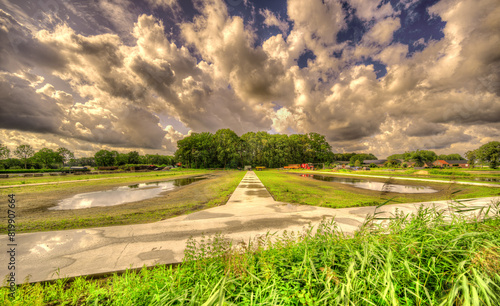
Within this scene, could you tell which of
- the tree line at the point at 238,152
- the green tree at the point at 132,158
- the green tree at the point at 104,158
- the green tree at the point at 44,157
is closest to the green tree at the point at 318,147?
the tree line at the point at 238,152

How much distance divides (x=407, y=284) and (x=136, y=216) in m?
8.73

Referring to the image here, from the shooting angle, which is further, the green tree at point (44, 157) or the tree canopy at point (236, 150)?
the green tree at point (44, 157)

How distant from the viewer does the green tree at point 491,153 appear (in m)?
46.1

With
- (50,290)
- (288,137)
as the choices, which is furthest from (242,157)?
(50,290)

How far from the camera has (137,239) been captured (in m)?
4.79

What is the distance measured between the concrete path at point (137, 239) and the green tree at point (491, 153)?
76.4 metres

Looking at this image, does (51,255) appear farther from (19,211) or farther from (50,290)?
(19,211)

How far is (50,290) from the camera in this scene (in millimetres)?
2871

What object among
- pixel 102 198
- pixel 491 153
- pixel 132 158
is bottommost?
pixel 102 198

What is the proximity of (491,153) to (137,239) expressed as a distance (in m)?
85.8

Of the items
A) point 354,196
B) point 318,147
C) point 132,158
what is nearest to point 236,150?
point 318,147

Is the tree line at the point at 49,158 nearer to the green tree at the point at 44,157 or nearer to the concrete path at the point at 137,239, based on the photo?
the green tree at the point at 44,157

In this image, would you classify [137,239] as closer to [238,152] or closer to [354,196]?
[354,196]

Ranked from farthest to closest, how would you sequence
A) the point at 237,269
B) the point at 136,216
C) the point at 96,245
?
the point at 136,216 → the point at 96,245 → the point at 237,269
